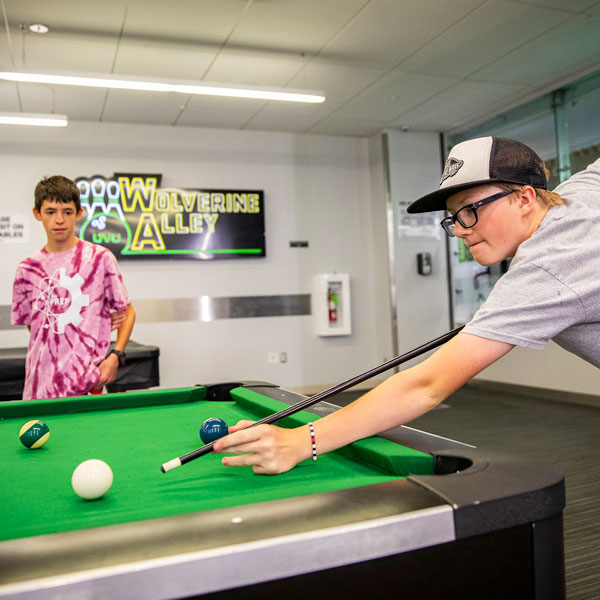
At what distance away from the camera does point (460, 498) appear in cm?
87

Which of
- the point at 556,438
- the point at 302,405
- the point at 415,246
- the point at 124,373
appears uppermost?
the point at 415,246

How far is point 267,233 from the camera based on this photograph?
6613 mm

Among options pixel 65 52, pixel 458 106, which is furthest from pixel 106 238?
pixel 458 106

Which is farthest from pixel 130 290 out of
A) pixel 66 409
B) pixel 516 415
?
pixel 66 409

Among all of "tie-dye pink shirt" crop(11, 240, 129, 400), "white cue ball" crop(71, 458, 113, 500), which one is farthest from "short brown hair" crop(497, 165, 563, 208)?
"tie-dye pink shirt" crop(11, 240, 129, 400)

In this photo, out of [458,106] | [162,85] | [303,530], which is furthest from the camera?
[458,106]

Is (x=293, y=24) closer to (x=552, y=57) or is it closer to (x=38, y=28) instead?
(x=38, y=28)

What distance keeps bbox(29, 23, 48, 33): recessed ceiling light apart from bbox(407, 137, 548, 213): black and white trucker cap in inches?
147

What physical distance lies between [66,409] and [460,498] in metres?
1.48

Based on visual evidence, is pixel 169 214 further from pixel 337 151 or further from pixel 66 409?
pixel 66 409

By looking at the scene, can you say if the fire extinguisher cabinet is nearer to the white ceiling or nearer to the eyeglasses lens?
the white ceiling

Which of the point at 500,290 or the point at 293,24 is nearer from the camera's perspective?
the point at 500,290

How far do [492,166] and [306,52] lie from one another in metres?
3.82

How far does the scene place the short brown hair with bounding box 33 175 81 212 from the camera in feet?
8.03
